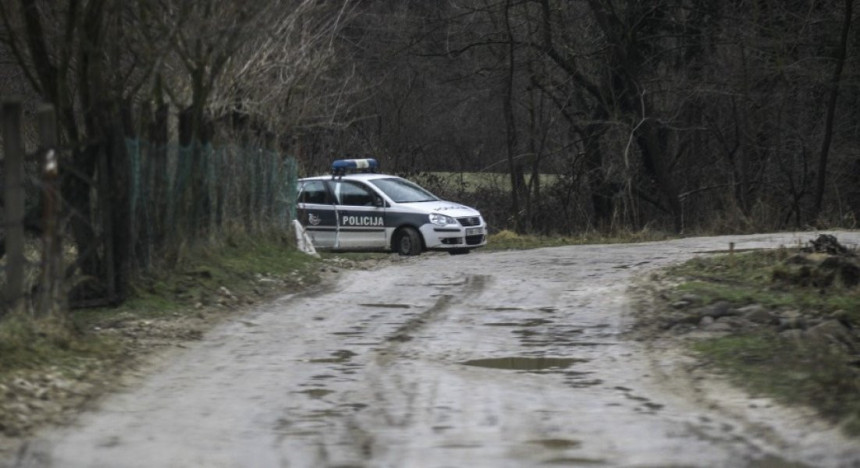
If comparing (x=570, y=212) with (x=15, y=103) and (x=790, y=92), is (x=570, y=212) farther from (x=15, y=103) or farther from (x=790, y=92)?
(x=15, y=103)

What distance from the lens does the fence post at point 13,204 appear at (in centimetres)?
1070

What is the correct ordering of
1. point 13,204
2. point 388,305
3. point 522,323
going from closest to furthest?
point 13,204 → point 522,323 → point 388,305

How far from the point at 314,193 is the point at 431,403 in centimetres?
Result: 1662

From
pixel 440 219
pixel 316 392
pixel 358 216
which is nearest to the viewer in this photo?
pixel 316 392

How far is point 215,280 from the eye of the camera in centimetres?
1541

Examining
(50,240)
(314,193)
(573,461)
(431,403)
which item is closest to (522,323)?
(431,403)

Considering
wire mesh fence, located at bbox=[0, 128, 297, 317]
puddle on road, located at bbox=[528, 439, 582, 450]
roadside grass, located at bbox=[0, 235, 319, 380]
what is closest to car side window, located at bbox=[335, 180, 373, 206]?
wire mesh fence, located at bbox=[0, 128, 297, 317]

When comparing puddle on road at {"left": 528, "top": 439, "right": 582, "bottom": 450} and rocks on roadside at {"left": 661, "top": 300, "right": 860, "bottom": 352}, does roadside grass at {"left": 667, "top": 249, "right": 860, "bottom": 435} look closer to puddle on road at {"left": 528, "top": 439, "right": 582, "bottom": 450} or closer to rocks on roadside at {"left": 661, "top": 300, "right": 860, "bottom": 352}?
rocks on roadside at {"left": 661, "top": 300, "right": 860, "bottom": 352}

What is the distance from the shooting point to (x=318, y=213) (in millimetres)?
24734

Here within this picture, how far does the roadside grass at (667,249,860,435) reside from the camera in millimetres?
8297

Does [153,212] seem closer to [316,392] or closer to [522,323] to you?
[522,323]

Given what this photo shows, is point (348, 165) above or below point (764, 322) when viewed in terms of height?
above

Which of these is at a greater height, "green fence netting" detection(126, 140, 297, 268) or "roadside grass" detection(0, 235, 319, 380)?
"green fence netting" detection(126, 140, 297, 268)

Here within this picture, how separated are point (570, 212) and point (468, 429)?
28505mm
